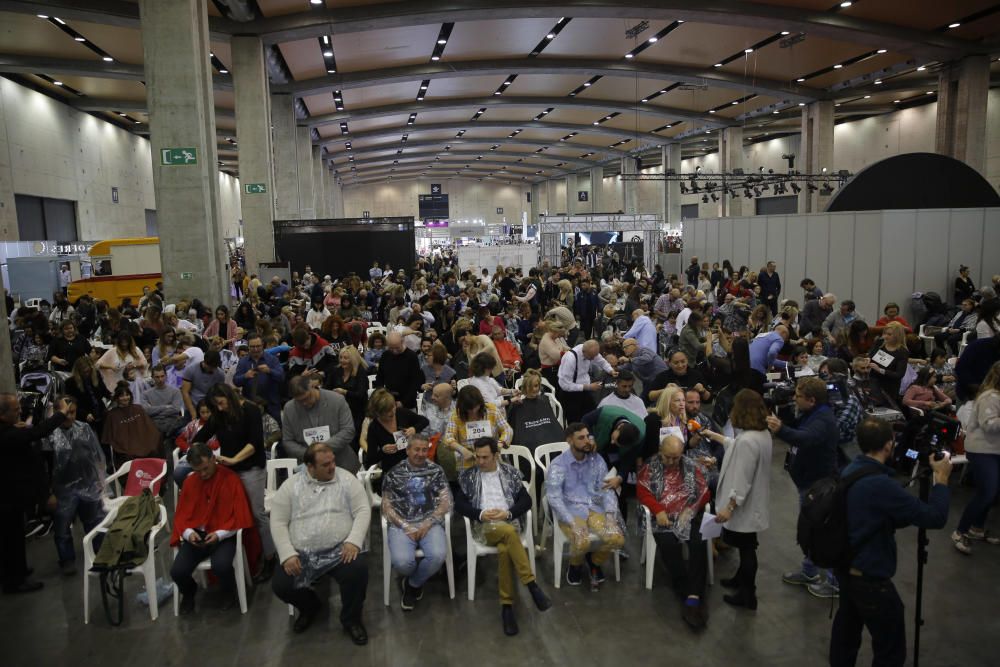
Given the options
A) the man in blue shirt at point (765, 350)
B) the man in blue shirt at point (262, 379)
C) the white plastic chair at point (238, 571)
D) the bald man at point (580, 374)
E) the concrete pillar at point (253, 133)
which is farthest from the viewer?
the concrete pillar at point (253, 133)

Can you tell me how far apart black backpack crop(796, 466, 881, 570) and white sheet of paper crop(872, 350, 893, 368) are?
3.67 metres

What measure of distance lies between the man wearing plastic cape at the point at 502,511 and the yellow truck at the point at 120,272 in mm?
11203

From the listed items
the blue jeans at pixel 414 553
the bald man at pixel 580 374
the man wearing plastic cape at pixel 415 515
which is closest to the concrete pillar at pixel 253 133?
the bald man at pixel 580 374

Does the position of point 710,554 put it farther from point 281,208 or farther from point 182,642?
point 281,208

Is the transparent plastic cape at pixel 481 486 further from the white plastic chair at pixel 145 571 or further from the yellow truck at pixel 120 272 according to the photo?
the yellow truck at pixel 120 272

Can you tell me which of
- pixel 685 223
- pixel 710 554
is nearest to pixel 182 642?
pixel 710 554

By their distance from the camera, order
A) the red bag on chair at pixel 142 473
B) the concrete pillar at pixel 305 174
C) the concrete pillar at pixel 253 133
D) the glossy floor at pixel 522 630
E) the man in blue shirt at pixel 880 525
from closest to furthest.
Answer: the man in blue shirt at pixel 880 525 < the glossy floor at pixel 522 630 < the red bag on chair at pixel 142 473 < the concrete pillar at pixel 253 133 < the concrete pillar at pixel 305 174

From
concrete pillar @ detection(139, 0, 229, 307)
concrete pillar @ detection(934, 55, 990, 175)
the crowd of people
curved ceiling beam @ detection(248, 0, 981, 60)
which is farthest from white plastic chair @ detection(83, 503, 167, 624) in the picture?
concrete pillar @ detection(934, 55, 990, 175)

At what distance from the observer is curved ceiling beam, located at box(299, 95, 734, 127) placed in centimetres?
2575

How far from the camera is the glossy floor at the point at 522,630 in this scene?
149 inches

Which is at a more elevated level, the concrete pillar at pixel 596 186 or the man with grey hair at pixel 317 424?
the concrete pillar at pixel 596 186

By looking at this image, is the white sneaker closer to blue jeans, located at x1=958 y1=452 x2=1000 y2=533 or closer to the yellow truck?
blue jeans, located at x1=958 y1=452 x2=1000 y2=533

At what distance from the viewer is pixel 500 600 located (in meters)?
4.16

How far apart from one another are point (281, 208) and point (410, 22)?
9299 mm
